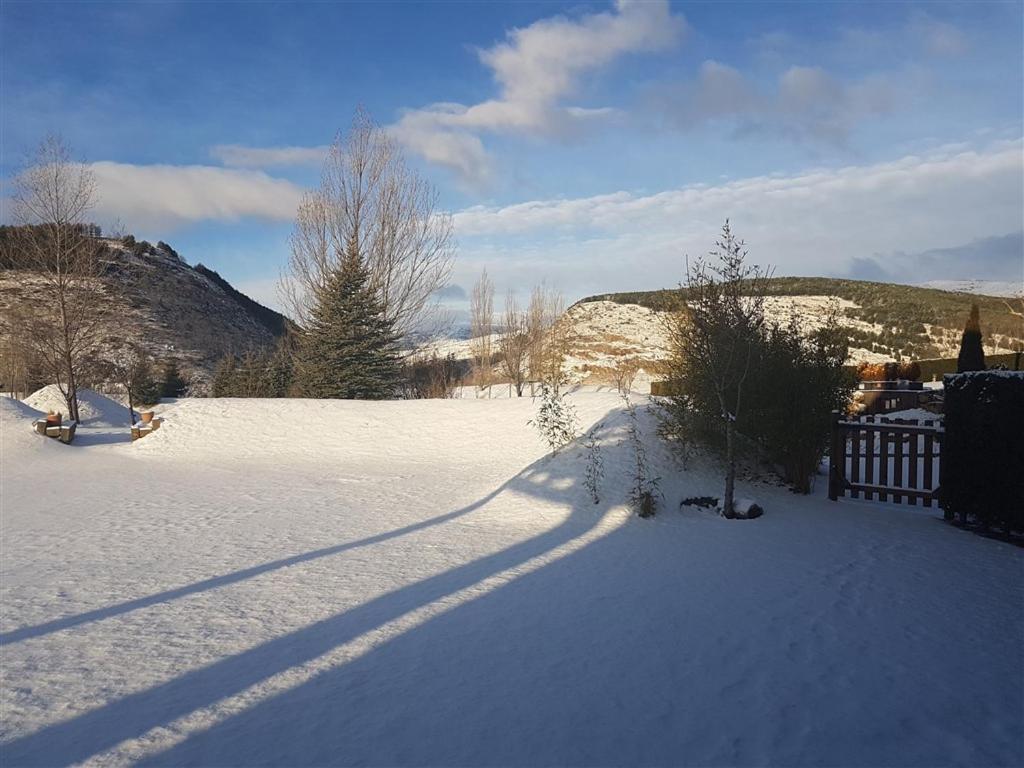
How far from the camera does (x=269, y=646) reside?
401cm

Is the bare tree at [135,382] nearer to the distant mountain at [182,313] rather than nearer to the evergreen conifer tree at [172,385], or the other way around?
the evergreen conifer tree at [172,385]

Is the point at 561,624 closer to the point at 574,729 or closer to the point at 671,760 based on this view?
the point at 574,729

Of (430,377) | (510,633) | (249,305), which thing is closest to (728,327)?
(510,633)

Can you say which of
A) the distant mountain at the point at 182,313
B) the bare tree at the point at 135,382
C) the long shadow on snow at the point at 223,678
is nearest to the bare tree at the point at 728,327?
the long shadow on snow at the point at 223,678

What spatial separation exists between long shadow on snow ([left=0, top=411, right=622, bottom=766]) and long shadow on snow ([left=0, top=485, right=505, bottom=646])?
1.45 meters

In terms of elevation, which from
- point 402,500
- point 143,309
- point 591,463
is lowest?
point 402,500

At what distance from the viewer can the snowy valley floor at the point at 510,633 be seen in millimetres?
2945

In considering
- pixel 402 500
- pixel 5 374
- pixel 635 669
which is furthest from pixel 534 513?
pixel 5 374

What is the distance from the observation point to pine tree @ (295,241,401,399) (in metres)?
20.0

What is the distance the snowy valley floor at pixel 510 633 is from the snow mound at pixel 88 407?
12.1 metres

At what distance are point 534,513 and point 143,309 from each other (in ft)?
146

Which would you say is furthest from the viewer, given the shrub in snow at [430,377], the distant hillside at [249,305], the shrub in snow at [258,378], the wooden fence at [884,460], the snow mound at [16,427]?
the distant hillside at [249,305]

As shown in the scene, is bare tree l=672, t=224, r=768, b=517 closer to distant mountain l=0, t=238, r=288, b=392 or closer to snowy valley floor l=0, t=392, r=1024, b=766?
snowy valley floor l=0, t=392, r=1024, b=766

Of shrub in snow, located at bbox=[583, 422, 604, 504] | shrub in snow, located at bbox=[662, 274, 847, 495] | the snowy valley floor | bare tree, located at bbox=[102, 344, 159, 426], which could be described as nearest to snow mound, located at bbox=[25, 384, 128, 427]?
bare tree, located at bbox=[102, 344, 159, 426]
